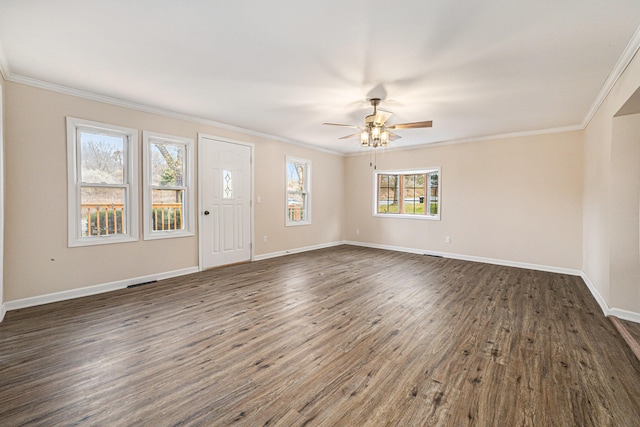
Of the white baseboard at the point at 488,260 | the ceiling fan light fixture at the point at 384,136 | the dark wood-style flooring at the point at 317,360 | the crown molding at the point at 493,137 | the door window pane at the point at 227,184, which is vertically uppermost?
the crown molding at the point at 493,137

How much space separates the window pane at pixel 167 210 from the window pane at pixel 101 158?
0.54 meters

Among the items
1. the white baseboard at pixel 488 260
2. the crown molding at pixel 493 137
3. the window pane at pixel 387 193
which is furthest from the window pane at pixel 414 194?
the white baseboard at pixel 488 260

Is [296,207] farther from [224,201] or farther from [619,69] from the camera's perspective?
[619,69]

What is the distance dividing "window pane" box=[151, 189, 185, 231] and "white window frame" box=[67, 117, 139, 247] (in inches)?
11.7

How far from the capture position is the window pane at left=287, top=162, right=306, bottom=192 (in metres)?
6.42

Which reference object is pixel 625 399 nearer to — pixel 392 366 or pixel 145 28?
pixel 392 366

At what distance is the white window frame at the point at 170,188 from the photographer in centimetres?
410

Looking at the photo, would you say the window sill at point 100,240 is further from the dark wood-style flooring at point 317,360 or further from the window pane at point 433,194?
the window pane at point 433,194

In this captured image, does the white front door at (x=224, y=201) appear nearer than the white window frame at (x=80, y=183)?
No

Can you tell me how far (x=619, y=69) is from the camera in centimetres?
270

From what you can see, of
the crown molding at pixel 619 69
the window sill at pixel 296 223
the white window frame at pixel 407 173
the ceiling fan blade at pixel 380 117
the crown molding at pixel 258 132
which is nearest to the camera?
the crown molding at pixel 619 69

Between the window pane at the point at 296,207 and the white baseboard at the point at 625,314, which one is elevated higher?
the window pane at the point at 296,207

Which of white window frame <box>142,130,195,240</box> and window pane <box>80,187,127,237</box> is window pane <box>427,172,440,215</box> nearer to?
white window frame <box>142,130,195,240</box>

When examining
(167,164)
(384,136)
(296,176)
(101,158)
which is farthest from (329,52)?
(296,176)
